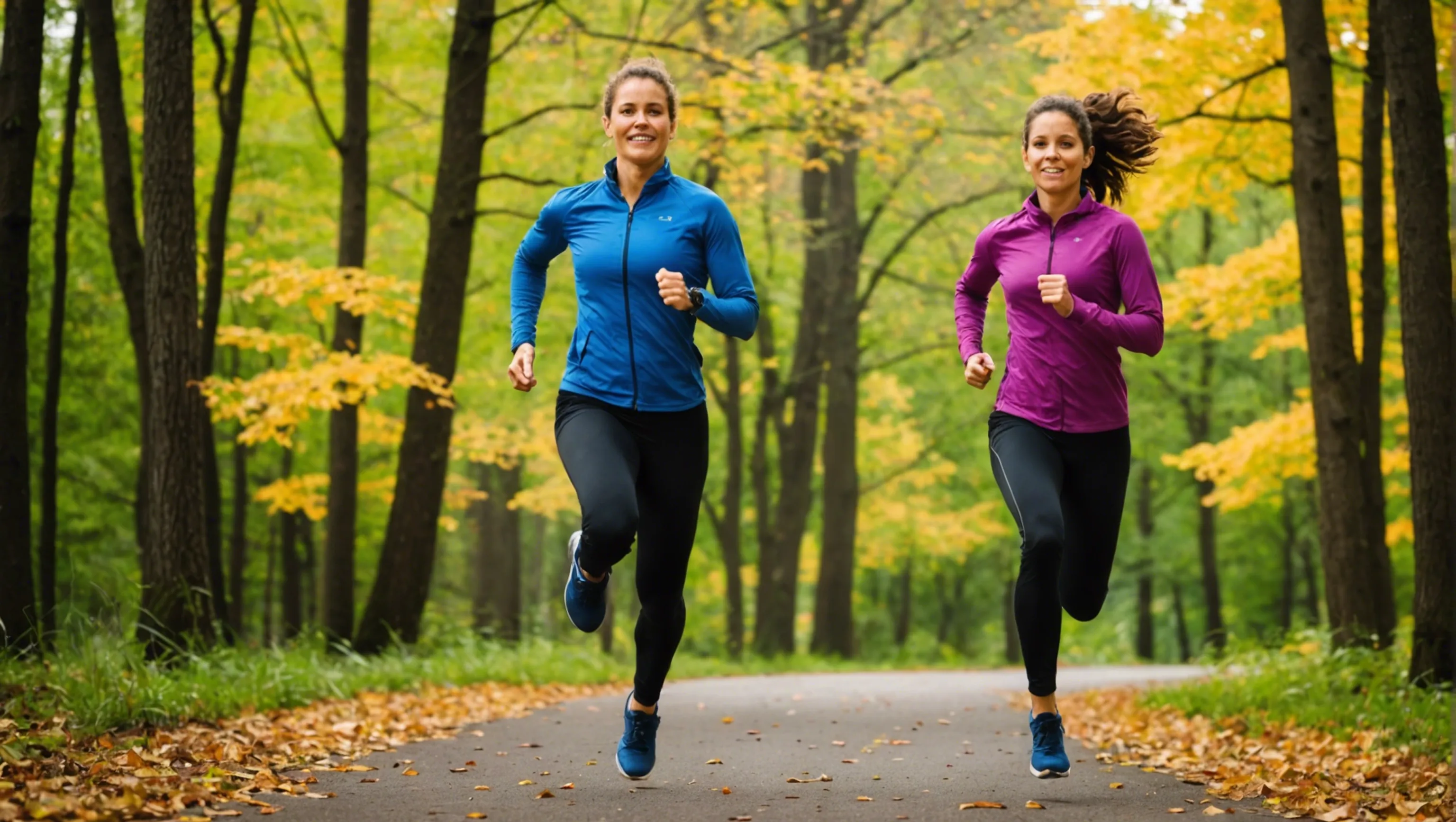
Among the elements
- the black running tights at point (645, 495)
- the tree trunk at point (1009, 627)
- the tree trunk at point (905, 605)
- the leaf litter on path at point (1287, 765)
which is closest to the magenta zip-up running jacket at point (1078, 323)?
the black running tights at point (645, 495)

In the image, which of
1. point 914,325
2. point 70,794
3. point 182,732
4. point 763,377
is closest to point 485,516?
point 763,377

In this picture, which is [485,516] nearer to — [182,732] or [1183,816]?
[182,732]

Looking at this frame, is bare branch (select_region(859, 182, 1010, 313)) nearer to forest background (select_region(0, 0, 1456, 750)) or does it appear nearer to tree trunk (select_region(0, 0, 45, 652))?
forest background (select_region(0, 0, 1456, 750))

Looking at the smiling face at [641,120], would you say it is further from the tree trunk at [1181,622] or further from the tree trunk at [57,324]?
the tree trunk at [1181,622]

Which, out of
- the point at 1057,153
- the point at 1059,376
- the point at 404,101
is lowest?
the point at 1059,376

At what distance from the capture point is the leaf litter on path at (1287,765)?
15.4 ft

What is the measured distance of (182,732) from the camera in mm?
6125

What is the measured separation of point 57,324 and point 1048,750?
1208cm

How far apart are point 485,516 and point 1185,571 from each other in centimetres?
1922

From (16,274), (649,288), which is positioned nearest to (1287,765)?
(649,288)

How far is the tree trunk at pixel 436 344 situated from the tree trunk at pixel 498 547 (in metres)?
9.38

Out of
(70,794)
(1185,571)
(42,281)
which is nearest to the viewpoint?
(70,794)

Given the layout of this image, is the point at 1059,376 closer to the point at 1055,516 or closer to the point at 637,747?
the point at 1055,516

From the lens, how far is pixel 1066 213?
5.34 meters
